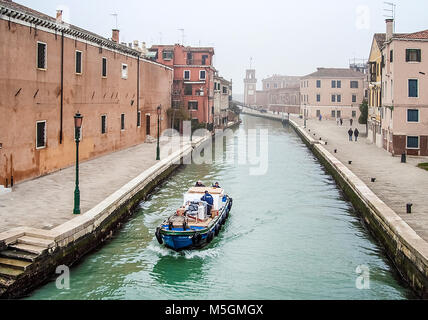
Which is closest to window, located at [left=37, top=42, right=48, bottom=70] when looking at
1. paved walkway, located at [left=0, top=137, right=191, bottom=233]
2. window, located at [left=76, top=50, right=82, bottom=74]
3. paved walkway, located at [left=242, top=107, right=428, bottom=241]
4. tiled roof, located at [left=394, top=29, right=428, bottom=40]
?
window, located at [left=76, top=50, right=82, bottom=74]

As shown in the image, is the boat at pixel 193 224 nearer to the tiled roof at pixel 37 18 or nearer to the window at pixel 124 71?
the tiled roof at pixel 37 18

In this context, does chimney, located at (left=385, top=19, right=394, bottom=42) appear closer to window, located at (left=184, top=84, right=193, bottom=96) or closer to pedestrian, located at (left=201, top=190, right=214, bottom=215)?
pedestrian, located at (left=201, top=190, right=214, bottom=215)

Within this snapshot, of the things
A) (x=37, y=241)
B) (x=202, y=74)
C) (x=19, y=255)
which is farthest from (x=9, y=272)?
(x=202, y=74)

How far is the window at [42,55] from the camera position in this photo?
21.2 m

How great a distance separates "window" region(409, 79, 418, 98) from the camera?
30.8m

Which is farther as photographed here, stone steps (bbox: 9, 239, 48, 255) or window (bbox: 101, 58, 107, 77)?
window (bbox: 101, 58, 107, 77)

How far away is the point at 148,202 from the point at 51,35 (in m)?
8.10

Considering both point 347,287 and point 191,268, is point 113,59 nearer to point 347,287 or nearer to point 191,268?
point 191,268

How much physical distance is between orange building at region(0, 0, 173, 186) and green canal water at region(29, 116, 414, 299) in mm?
4956

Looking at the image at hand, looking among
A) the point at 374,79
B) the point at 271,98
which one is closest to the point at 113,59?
the point at 374,79

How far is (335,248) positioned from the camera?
52.0 feet

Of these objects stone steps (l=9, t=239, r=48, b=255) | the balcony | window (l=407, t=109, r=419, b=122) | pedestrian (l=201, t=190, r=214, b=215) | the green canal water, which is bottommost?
the green canal water

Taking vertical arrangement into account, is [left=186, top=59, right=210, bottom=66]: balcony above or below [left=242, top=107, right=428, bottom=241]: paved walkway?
Result: above

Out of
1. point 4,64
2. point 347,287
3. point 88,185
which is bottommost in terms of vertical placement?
point 347,287
